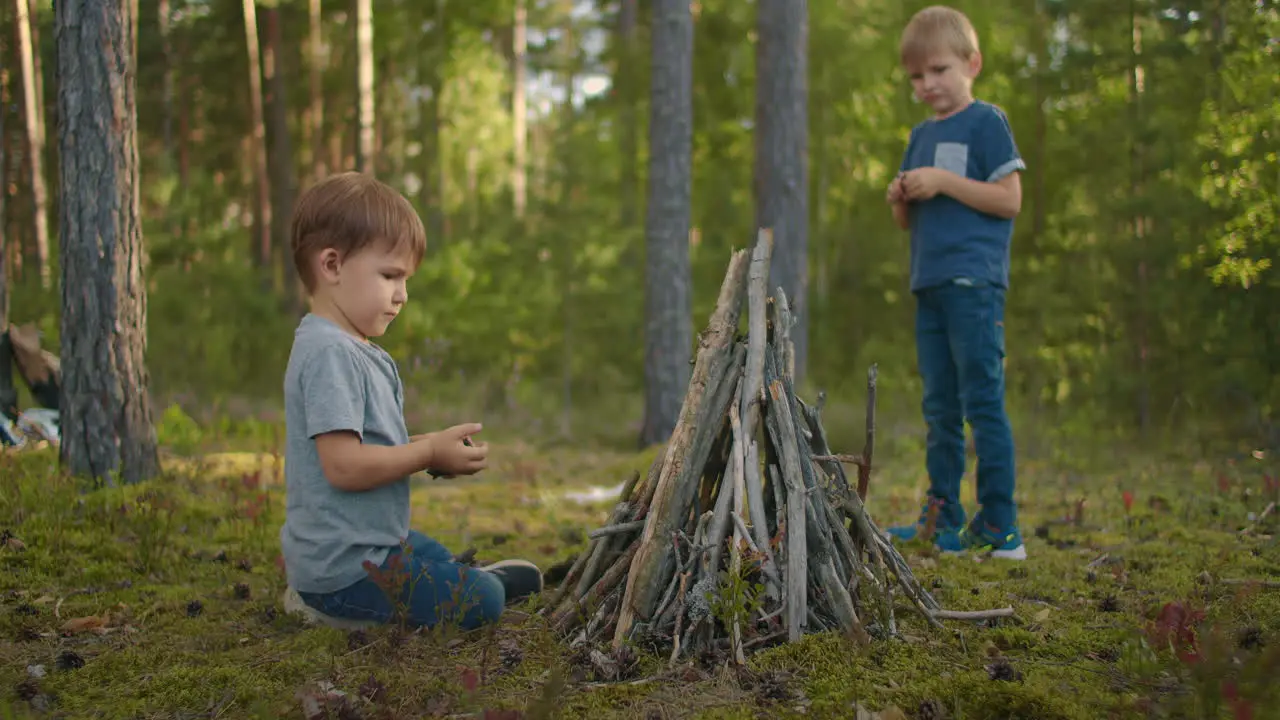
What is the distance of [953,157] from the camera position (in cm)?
438

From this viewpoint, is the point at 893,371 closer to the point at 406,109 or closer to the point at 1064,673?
the point at 1064,673

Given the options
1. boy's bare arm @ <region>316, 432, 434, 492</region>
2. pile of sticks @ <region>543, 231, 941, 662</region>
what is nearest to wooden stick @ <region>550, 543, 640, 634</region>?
pile of sticks @ <region>543, 231, 941, 662</region>

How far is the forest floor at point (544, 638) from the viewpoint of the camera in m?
2.54

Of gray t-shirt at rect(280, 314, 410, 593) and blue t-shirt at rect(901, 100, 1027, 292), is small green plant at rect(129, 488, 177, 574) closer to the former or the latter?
gray t-shirt at rect(280, 314, 410, 593)

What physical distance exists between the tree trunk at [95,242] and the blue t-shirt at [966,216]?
420 centimetres

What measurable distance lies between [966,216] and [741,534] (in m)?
2.17

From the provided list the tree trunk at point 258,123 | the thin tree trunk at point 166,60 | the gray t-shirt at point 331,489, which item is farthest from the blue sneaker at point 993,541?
the thin tree trunk at point 166,60

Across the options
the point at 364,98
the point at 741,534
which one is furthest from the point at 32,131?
the point at 741,534

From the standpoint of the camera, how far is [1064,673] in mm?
2785

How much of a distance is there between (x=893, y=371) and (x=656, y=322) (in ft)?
16.1

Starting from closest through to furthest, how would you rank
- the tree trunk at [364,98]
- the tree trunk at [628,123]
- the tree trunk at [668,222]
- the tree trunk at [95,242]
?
the tree trunk at [95,242] → the tree trunk at [668,222] → the tree trunk at [364,98] → the tree trunk at [628,123]

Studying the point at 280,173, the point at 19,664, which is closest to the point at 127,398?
the point at 19,664

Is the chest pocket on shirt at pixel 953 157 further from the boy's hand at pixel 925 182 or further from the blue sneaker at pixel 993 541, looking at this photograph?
the blue sneaker at pixel 993 541

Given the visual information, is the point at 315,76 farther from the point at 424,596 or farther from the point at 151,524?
the point at 424,596
